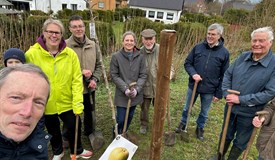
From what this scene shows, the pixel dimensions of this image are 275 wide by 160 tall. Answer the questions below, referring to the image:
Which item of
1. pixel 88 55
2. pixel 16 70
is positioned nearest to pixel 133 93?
pixel 88 55

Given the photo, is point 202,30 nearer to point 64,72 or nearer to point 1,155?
point 64,72

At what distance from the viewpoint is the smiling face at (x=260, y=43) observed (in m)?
2.34

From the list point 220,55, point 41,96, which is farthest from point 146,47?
point 41,96

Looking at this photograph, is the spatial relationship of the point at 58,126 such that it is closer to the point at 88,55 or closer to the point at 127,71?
the point at 88,55

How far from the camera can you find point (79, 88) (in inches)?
99.1

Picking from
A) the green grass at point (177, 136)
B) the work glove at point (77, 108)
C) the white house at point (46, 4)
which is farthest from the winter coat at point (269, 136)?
the white house at point (46, 4)

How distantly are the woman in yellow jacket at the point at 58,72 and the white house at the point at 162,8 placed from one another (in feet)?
110

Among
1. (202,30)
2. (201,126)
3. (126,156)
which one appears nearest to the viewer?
(126,156)

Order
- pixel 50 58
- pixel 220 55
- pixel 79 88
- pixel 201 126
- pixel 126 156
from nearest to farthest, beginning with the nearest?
pixel 126 156
pixel 50 58
pixel 79 88
pixel 220 55
pixel 201 126

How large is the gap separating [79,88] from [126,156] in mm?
1127

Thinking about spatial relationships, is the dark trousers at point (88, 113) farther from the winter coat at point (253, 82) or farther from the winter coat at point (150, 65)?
the winter coat at point (253, 82)

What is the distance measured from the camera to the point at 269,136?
2.29m

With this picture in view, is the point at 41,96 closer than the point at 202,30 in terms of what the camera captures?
Yes

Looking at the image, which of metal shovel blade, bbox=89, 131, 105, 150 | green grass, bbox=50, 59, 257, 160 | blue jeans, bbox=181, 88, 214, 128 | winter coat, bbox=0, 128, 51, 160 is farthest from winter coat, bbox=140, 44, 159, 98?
winter coat, bbox=0, 128, 51, 160
